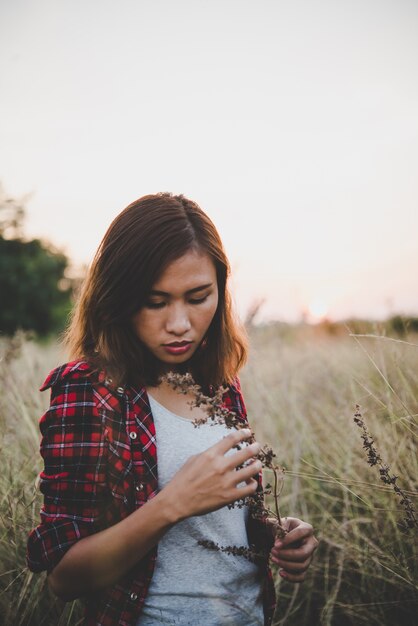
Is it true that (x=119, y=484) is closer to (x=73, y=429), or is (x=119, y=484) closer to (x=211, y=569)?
(x=73, y=429)

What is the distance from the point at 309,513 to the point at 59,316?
18.5m

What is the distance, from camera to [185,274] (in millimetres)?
1487

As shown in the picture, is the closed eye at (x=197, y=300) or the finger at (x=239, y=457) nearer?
the finger at (x=239, y=457)

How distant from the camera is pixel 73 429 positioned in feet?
4.04

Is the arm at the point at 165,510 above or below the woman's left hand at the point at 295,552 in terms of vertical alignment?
above

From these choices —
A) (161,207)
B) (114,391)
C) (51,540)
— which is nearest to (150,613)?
(51,540)

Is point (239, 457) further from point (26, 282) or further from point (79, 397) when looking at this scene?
point (26, 282)

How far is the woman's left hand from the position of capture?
54.9 inches

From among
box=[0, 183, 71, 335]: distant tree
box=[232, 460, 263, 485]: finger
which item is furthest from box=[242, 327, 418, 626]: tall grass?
box=[0, 183, 71, 335]: distant tree

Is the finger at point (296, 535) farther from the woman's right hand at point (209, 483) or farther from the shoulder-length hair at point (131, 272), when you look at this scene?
the shoulder-length hair at point (131, 272)

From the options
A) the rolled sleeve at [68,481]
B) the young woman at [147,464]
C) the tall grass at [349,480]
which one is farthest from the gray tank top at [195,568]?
the tall grass at [349,480]

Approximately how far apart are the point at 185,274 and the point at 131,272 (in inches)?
7.3

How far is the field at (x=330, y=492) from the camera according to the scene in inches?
72.3

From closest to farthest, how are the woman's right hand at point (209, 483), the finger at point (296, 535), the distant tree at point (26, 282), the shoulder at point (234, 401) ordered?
the woman's right hand at point (209, 483) < the finger at point (296, 535) < the shoulder at point (234, 401) < the distant tree at point (26, 282)
